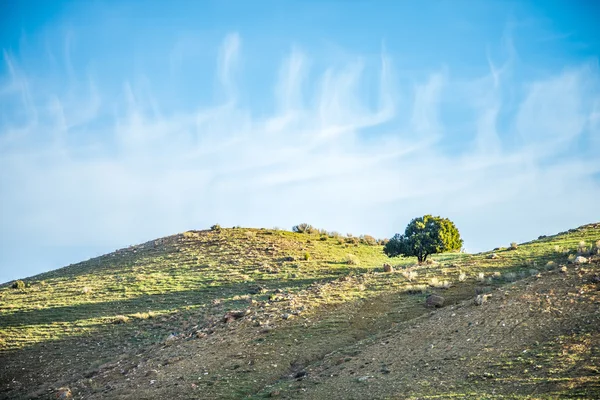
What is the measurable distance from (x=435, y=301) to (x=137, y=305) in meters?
24.8

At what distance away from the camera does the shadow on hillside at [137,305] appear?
39.4m

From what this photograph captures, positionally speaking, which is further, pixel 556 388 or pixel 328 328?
pixel 328 328

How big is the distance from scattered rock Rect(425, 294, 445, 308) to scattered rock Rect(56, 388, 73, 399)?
19385 mm

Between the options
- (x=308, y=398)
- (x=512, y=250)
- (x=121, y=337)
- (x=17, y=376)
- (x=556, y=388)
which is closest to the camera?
(x=556, y=388)

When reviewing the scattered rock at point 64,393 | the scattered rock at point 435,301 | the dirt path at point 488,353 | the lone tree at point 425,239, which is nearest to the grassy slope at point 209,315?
the scattered rock at point 435,301

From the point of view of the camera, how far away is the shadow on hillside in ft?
129

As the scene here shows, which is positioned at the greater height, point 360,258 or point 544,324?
point 360,258

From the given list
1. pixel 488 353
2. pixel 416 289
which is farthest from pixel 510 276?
pixel 488 353

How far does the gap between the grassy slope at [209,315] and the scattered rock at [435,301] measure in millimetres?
504

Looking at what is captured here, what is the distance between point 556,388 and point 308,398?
849 cm

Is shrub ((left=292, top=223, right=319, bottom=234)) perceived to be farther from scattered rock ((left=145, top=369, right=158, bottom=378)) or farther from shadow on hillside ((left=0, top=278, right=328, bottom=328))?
scattered rock ((left=145, top=369, right=158, bottom=378))

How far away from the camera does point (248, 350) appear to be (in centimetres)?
2552

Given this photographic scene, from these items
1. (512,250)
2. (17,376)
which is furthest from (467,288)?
(17,376)

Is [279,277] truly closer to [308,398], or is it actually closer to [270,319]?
[270,319]
